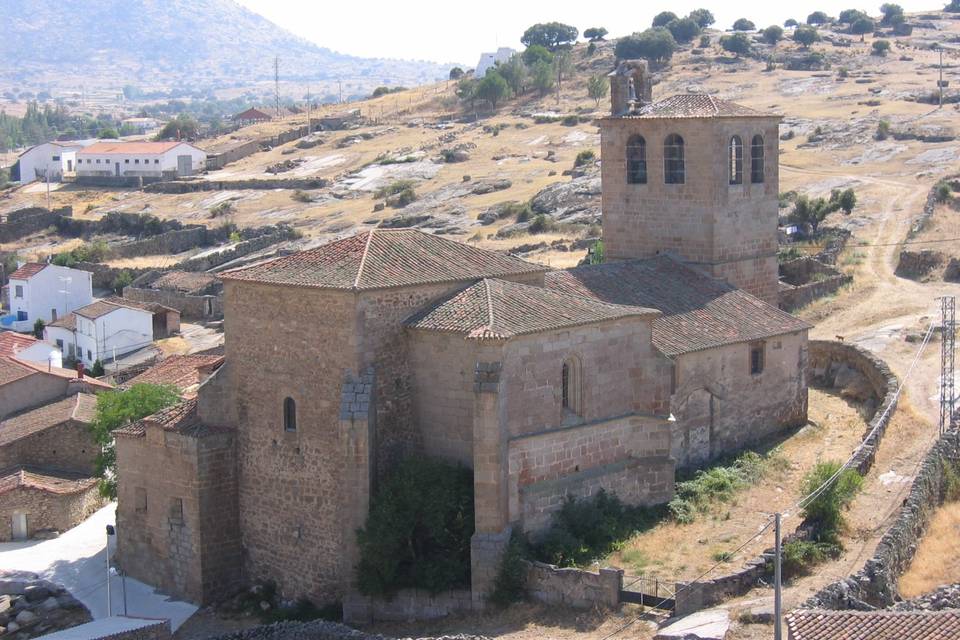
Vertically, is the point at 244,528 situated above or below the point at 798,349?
below

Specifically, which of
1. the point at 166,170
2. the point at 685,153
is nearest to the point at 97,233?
the point at 166,170

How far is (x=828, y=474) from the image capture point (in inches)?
969

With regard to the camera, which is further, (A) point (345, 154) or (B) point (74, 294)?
(A) point (345, 154)

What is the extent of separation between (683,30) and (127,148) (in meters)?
47.9

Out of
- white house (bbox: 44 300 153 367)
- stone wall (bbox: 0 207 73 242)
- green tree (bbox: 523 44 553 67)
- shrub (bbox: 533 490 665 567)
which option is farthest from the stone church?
green tree (bbox: 523 44 553 67)

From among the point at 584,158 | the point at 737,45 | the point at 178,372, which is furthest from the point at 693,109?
the point at 737,45

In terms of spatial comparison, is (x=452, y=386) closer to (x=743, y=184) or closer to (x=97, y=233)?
(x=743, y=184)

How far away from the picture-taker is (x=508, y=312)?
24.5 m

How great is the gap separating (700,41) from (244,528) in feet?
322

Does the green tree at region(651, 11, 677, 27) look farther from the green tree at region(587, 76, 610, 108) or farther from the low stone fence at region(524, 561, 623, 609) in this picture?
the low stone fence at region(524, 561, 623, 609)

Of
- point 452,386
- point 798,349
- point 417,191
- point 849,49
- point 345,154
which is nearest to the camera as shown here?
point 452,386

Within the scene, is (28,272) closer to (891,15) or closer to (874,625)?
(874,625)

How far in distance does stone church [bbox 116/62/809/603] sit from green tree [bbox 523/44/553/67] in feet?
286

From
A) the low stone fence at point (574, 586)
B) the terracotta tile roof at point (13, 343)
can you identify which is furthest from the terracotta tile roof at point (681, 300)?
the terracotta tile roof at point (13, 343)
